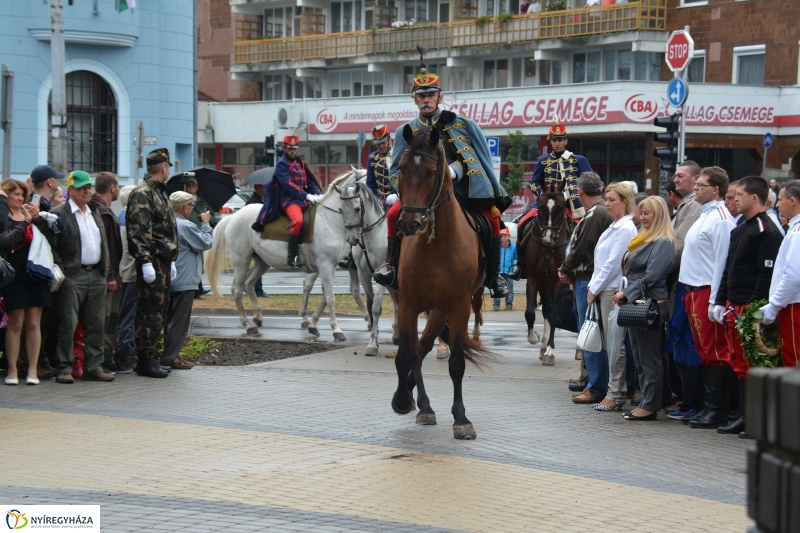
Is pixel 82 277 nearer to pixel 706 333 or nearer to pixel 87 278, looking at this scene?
pixel 87 278

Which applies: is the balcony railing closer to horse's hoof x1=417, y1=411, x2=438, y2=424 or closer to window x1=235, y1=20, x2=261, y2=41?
window x1=235, y1=20, x2=261, y2=41

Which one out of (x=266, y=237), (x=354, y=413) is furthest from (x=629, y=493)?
(x=266, y=237)

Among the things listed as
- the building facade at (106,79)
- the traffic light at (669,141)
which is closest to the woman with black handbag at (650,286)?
the traffic light at (669,141)

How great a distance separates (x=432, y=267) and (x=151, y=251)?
13.3 feet

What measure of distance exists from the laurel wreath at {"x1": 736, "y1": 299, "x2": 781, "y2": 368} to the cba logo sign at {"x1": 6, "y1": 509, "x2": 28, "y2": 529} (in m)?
5.74

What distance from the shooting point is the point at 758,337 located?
9094 millimetres

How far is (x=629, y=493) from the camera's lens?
24.2 feet

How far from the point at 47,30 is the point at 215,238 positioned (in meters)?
21.2

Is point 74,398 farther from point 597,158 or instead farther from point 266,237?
point 597,158

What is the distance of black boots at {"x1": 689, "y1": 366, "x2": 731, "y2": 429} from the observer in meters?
10.0

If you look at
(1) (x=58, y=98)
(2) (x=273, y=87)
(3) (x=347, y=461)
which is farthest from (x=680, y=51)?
(2) (x=273, y=87)

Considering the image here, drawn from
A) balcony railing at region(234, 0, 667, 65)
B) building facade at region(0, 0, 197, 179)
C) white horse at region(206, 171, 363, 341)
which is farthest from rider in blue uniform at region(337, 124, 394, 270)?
balcony railing at region(234, 0, 667, 65)

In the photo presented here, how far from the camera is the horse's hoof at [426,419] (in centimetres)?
977

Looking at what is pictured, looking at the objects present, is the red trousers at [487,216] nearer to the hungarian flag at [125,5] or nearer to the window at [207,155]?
the hungarian flag at [125,5]
